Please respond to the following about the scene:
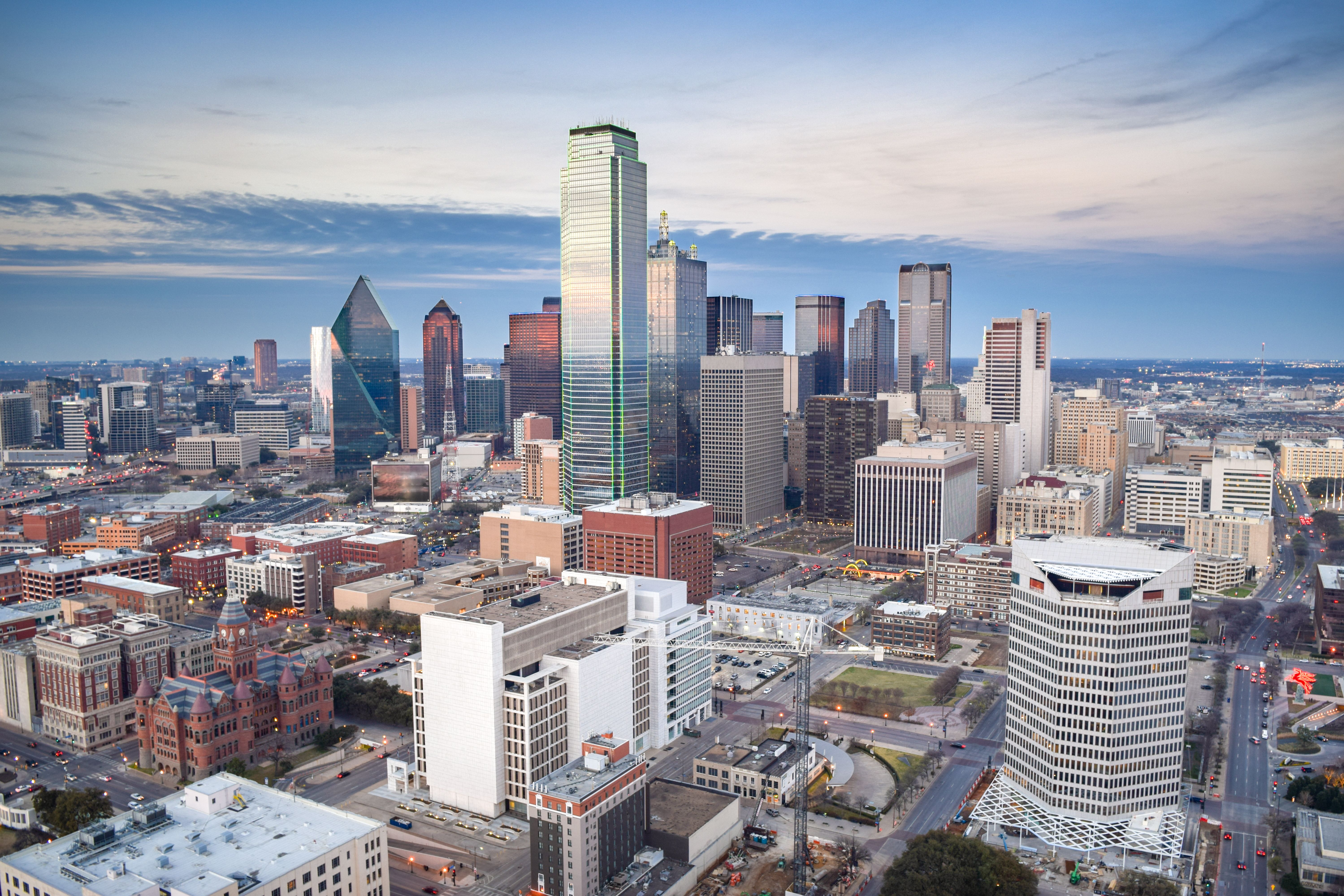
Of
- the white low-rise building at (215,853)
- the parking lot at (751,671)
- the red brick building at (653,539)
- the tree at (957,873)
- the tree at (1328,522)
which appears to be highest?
the red brick building at (653,539)

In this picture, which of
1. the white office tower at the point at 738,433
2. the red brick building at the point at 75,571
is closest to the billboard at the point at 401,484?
the white office tower at the point at 738,433

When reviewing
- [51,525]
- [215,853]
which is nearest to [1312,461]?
[215,853]

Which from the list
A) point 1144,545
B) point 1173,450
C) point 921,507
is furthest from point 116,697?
point 1173,450

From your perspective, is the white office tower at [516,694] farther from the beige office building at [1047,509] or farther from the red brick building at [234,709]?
the beige office building at [1047,509]

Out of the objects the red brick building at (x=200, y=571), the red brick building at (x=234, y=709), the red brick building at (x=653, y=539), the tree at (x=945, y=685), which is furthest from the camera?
the red brick building at (x=200, y=571)

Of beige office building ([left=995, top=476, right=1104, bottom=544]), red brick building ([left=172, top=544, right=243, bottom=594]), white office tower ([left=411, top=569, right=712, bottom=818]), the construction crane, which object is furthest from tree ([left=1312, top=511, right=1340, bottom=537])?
red brick building ([left=172, top=544, right=243, bottom=594])

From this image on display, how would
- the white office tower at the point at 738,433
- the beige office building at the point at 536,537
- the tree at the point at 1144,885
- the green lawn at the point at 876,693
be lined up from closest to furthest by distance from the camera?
the tree at the point at 1144,885
the green lawn at the point at 876,693
the beige office building at the point at 536,537
the white office tower at the point at 738,433
